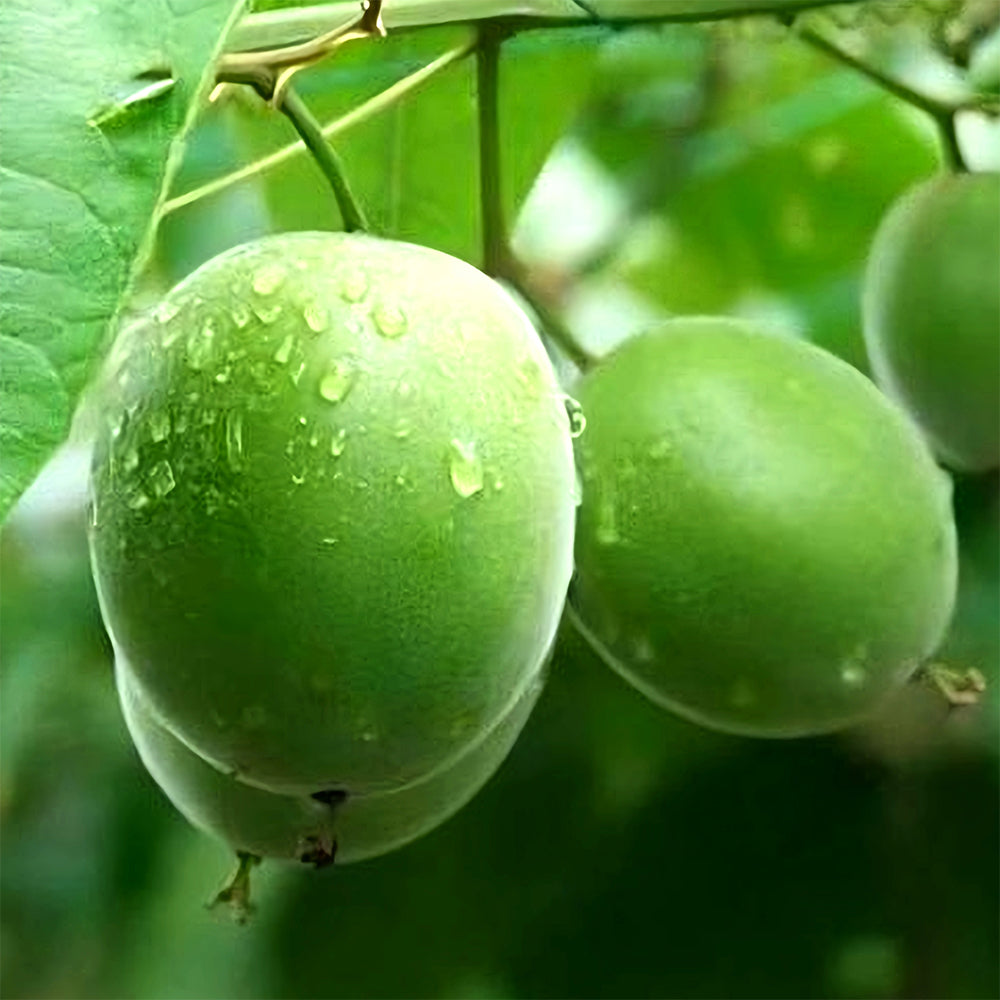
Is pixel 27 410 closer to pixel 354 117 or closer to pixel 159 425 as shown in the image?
pixel 159 425

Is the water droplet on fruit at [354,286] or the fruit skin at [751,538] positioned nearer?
the water droplet on fruit at [354,286]

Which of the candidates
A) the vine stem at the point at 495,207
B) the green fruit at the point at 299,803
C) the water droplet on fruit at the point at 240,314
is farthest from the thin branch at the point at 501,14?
the green fruit at the point at 299,803

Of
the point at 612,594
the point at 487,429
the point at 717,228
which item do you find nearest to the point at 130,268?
the point at 487,429

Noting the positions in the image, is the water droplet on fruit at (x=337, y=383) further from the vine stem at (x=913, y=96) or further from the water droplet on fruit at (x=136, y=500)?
the vine stem at (x=913, y=96)

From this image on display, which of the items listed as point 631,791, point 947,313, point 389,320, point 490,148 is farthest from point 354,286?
point 631,791

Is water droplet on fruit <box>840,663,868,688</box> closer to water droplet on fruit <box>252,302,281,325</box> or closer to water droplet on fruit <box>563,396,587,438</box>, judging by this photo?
water droplet on fruit <box>563,396,587,438</box>

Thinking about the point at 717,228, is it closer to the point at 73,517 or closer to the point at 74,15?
the point at 73,517

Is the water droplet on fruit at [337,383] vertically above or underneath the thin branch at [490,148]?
above
